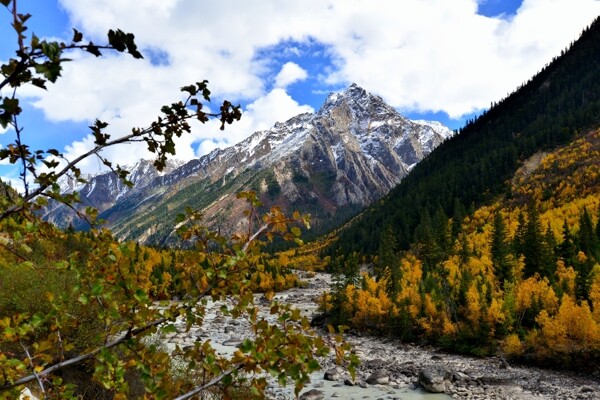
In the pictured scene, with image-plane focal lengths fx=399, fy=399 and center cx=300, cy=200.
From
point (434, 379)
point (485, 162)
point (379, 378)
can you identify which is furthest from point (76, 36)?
point (485, 162)

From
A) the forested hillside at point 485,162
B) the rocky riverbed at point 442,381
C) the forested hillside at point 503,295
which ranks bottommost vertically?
the rocky riverbed at point 442,381

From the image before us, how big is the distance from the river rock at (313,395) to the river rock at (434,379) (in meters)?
7.48

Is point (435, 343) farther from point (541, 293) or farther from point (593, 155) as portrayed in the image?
point (593, 155)

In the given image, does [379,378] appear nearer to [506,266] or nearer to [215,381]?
[215,381]

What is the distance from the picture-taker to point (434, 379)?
91.8ft

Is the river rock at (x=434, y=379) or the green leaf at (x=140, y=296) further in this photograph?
the river rock at (x=434, y=379)

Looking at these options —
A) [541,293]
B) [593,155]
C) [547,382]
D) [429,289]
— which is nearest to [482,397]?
[547,382]

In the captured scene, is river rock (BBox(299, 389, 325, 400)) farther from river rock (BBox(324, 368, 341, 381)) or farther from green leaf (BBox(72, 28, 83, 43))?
green leaf (BBox(72, 28, 83, 43))

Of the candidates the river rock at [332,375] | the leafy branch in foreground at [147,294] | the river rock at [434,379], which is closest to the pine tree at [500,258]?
the river rock at [434,379]

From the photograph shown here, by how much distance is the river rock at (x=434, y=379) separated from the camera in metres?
27.5

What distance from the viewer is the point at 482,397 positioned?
25844 millimetres

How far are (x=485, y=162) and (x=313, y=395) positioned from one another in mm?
141651

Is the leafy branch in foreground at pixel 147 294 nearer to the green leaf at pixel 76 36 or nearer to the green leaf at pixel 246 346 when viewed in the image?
the green leaf at pixel 246 346

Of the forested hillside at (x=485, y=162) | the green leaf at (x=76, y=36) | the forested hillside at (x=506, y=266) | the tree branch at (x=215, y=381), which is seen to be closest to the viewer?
the green leaf at (x=76, y=36)
